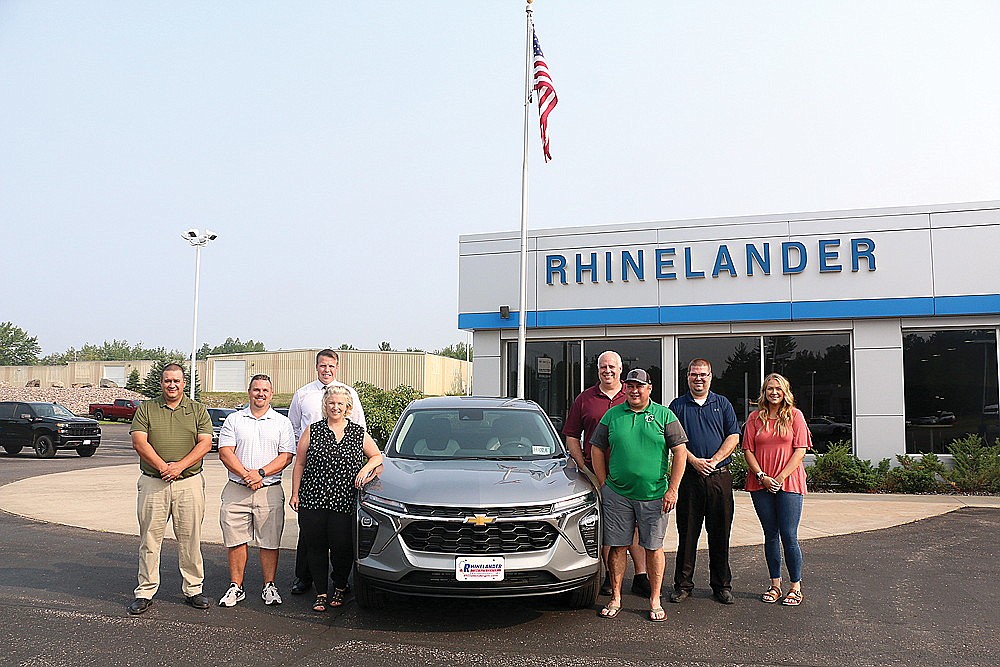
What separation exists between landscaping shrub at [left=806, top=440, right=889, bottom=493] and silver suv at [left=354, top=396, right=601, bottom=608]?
9893mm

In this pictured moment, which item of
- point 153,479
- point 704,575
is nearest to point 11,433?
point 153,479

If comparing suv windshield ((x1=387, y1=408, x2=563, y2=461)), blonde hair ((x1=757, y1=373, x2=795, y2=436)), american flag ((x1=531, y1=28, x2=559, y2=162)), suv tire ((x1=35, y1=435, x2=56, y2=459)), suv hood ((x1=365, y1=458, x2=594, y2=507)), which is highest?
american flag ((x1=531, y1=28, x2=559, y2=162))

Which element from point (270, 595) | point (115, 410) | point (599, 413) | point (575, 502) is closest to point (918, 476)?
point (599, 413)

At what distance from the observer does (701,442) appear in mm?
6891

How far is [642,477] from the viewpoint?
6375 mm

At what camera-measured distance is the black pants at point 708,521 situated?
22.5ft

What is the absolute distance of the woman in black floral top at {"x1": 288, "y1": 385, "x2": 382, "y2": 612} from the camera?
6.41 metres

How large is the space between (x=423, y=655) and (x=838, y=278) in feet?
42.8

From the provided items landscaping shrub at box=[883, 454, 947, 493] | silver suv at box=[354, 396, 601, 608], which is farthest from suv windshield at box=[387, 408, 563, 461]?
landscaping shrub at box=[883, 454, 947, 493]

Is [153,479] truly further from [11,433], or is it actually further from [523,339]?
[11,433]

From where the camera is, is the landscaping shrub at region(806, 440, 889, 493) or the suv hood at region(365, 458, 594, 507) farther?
the landscaping shrub at region(806, 440, 889, 493)

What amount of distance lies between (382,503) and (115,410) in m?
51.8

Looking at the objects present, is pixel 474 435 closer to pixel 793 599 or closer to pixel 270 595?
pixel 270 595

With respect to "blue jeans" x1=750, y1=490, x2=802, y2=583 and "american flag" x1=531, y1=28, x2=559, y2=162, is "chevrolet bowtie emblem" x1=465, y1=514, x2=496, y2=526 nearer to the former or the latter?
"blue jeans" x1=750, y1=490, x2=802, y2=583
